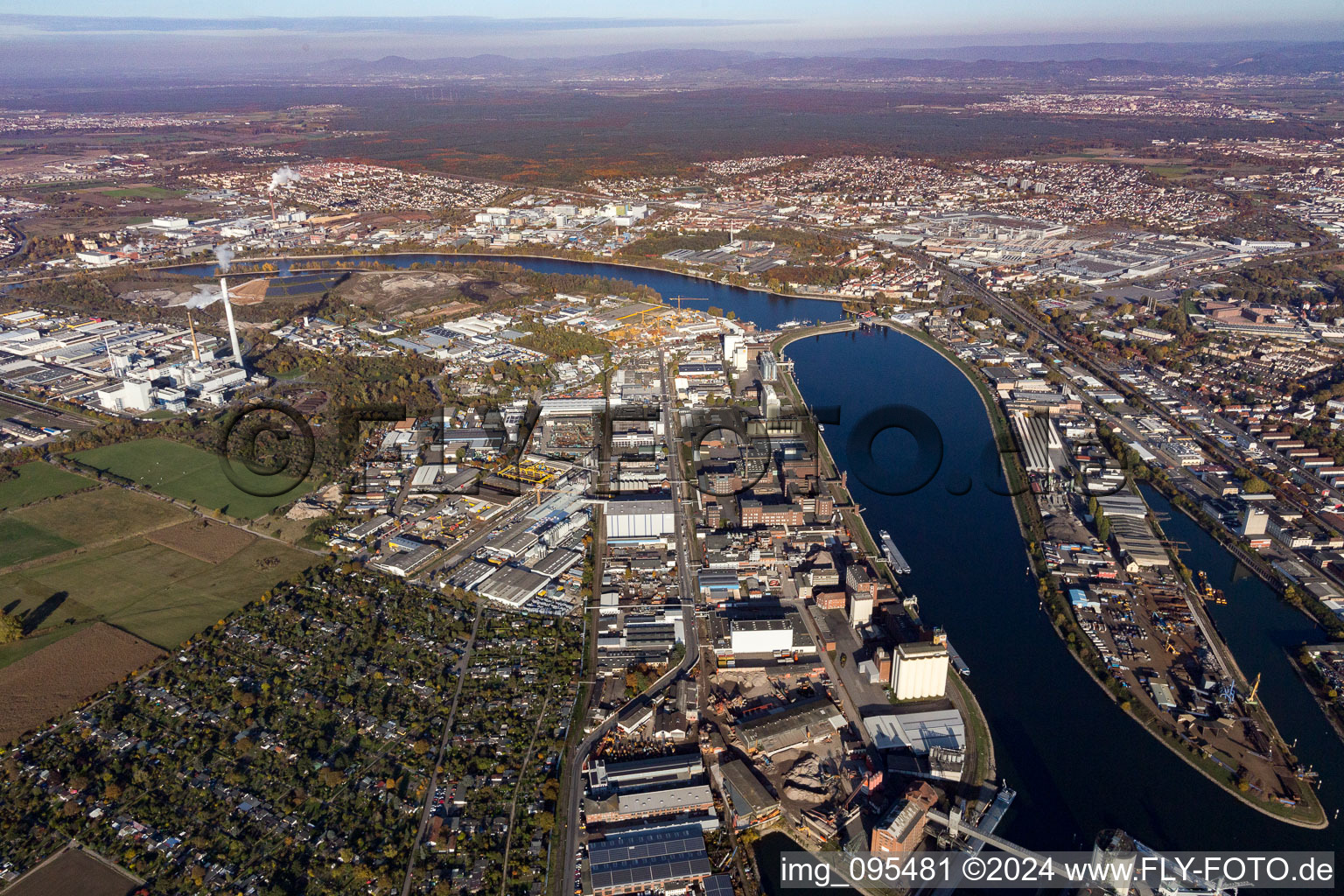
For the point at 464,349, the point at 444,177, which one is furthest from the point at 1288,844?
the point at 444,177

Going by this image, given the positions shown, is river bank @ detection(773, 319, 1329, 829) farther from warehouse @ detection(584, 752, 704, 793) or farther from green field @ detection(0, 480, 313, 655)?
green field @ detection(0, 480, 313, 655)

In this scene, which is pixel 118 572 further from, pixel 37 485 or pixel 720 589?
pixel 720 589

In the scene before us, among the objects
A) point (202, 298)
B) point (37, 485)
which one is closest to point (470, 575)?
point (37, 485)

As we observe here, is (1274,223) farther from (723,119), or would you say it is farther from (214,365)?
(723,119)

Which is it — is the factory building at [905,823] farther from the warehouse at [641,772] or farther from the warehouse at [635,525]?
the warehouse at [635,525]

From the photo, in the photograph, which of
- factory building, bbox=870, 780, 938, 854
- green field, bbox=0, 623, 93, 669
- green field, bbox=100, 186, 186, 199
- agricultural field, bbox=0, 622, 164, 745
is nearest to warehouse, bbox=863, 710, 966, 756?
factory building, bbox=870, 780, 938, 854
